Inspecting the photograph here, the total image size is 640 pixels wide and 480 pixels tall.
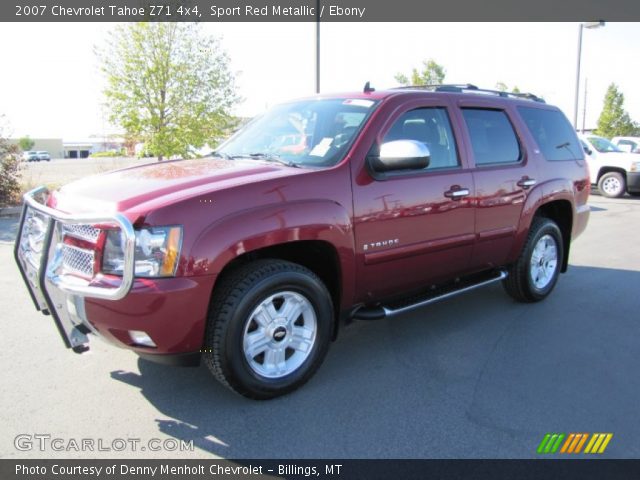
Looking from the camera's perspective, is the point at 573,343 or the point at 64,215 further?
the point at 573,343

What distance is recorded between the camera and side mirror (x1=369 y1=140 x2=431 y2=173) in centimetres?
357

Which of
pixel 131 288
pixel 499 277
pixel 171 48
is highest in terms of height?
pixel 171 48

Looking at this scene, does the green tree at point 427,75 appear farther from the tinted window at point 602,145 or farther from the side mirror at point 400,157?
the side mirror at point 400,157

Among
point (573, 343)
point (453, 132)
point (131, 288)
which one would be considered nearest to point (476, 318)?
point (573, 343)

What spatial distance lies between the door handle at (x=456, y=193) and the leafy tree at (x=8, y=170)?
10348 millimetres

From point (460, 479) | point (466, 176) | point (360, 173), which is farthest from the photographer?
point (466, 176)

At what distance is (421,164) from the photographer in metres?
3.67

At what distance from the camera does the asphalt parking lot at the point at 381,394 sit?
295 centimetres

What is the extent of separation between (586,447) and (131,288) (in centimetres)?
260

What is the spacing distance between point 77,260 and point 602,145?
53.4 ft

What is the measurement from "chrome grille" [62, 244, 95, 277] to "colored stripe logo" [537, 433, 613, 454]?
2654 mm

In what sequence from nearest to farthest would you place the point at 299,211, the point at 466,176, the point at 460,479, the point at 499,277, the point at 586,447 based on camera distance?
the point at 460,479, the point at 586,447, the point at 299,211, the point at 466,176, the point at 499,277

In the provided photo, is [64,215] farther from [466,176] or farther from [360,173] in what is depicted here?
[466,176]

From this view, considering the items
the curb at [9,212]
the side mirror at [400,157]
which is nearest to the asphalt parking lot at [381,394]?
the side mirror at [400,157]
